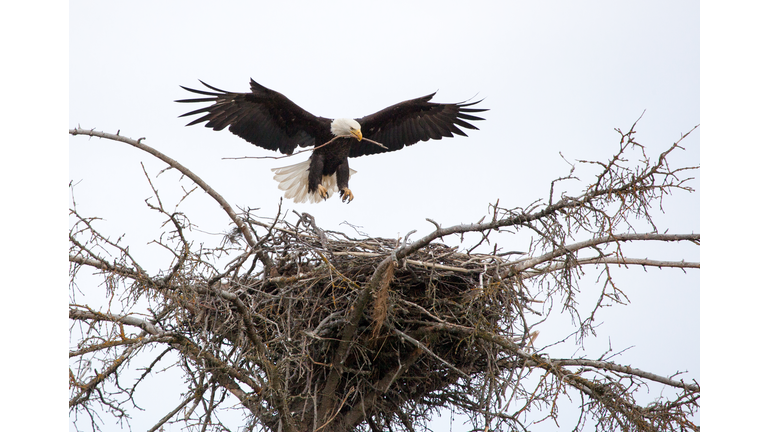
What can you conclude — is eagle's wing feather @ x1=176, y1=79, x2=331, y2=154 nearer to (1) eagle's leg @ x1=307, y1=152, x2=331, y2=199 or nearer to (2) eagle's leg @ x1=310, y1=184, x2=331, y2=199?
(1) eagle's leg @ x1=307, y1=152, x2=331, y2=199

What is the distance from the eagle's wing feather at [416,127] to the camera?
7.05 m

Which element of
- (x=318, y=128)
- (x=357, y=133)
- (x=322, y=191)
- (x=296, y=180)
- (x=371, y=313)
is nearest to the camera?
(x=371, y=313)

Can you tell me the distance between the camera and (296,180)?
7250 millimetres

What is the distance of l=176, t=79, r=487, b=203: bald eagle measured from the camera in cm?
621

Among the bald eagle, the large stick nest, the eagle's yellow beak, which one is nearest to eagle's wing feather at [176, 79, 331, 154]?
the bald eagle

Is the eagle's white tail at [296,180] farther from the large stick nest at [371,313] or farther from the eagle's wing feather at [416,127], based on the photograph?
the large stick nest at [371,313]

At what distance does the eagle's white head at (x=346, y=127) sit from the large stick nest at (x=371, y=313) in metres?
1.84

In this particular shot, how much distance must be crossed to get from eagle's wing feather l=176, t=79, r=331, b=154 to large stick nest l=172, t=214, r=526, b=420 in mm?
2049

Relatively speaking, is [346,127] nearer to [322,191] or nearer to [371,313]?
[322,191]

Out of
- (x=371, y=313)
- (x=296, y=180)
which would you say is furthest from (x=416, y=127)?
(x=371, y=313)

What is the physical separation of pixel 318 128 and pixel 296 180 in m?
0.86

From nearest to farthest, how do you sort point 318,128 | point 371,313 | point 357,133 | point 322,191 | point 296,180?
point 371,313
point 357,133
point 318,128
point 322,191
point 296,180

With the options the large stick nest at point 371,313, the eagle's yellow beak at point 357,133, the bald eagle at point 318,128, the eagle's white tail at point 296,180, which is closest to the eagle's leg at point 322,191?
the bald eagle at point 318,128

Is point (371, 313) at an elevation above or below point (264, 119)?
below
